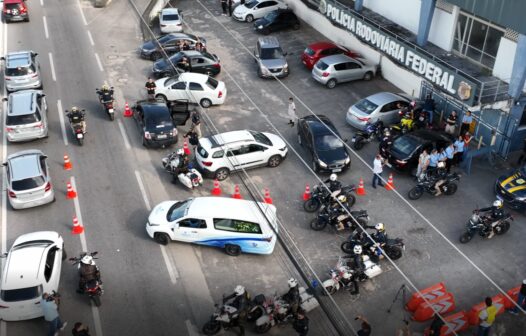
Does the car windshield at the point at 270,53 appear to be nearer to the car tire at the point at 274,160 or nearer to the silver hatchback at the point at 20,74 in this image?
the car tire at the point at 274,160

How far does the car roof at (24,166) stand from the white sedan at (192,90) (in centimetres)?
852

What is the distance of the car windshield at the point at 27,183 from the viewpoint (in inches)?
771

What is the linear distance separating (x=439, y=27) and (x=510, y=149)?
734 cm

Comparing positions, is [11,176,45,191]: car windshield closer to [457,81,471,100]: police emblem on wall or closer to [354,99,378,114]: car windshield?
[354,99,378,114]: car windshield

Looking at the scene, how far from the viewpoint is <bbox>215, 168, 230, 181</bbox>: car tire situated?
Result: 21830 mm

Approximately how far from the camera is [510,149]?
22969 millimetres

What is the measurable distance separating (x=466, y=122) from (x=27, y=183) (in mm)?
18504

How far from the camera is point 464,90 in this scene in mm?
21797

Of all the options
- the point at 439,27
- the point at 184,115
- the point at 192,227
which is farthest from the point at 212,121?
the point at 439,27

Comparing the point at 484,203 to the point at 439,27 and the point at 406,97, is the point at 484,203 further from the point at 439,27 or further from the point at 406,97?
the point at 439,27

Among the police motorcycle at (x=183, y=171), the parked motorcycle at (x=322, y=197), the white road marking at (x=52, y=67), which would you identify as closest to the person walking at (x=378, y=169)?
the parked motorcycle at (x=322, y=197)

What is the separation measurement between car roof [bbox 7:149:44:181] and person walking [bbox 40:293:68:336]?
20.1 ft

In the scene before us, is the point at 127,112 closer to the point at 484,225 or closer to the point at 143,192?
the point at 143,192

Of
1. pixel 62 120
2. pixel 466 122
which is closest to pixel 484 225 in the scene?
pixel 466 122
